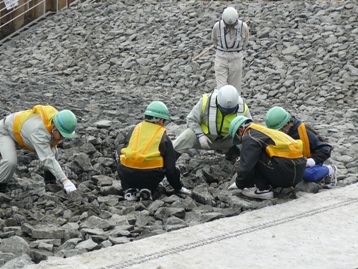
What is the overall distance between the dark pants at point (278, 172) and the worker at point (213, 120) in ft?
3.95

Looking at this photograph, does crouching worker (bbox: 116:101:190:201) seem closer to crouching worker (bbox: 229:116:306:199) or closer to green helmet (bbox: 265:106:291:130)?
crouching worker (bbox: 229:116:306:199)

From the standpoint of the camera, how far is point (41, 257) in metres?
6.05

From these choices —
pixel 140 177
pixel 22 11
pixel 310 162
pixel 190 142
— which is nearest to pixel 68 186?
pixel 140 177

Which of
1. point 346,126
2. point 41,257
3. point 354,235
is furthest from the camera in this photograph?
point 346,126

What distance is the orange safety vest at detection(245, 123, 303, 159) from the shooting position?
7.57 meters

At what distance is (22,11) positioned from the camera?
23.2 m

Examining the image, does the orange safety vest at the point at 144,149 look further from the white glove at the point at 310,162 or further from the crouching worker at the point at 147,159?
the white glove at the point at 310,162

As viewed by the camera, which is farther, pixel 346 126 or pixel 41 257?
pixel 346 126

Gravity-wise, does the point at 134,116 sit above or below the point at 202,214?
below

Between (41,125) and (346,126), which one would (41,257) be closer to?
(41,125)

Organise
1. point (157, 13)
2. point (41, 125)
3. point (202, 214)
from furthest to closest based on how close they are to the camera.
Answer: point (157, 13) < point (41, 125) < point (202, 214)

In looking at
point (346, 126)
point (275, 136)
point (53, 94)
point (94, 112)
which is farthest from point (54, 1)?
point (275, 136)

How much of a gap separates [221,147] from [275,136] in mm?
1629

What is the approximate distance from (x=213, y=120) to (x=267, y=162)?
1381mm
